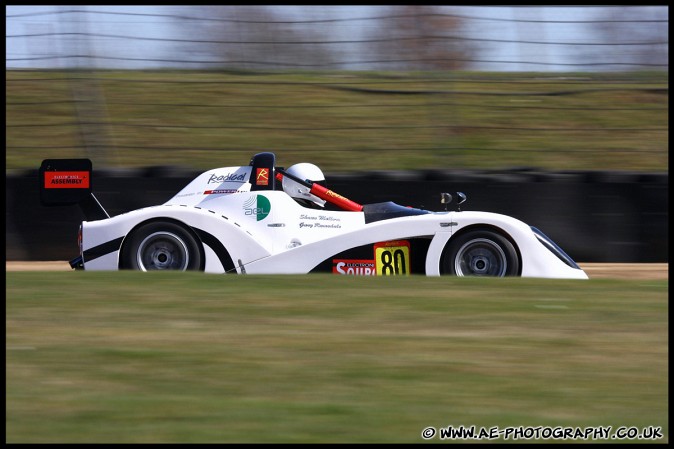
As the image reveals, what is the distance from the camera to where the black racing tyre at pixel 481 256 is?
7.89 meters

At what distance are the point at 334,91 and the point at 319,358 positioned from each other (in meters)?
7.47

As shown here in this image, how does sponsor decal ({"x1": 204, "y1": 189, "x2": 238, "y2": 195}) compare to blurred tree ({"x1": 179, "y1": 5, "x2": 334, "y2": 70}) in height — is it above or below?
below

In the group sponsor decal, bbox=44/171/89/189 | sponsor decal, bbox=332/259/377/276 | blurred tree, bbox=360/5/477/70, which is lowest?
sponsor decal, bbox=332/259/377/276

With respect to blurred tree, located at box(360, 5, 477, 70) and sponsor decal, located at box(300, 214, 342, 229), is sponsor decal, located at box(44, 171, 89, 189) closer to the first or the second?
sponsor decal, located at box(300, 214, 342, 229)

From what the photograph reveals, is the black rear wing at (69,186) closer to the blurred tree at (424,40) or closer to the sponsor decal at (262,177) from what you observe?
the sponsor decal at (262,177)

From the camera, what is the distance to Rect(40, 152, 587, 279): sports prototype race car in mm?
7910

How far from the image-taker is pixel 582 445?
12.2ft

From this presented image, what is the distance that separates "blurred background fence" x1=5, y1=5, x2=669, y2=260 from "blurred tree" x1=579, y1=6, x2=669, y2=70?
1 cm

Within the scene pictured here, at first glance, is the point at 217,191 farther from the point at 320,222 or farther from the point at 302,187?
the point at 320,222

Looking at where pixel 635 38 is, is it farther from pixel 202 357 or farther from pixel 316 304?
pixel 202 357

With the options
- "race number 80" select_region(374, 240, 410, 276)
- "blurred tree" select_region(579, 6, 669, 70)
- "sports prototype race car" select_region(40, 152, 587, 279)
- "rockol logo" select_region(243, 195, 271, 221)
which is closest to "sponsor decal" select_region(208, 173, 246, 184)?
"sports prototype race car" select_region(40, 152, 587, 279)

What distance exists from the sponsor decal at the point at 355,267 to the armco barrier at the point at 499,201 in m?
1.91

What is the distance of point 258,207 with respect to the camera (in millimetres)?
8219

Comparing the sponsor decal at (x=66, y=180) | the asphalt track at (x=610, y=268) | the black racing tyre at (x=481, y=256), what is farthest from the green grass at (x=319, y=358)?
the asphalt track at (x=610, y=268)
